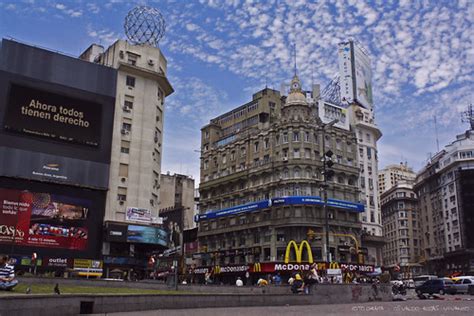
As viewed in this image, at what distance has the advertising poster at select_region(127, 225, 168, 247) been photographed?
180 ft

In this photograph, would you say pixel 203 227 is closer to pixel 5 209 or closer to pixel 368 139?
pixel 368 139

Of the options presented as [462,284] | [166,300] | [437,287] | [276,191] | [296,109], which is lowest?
[166,300]

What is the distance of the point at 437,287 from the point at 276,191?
34476 millimetres

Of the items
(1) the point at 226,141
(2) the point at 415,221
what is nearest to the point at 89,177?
(1) the point at 226,141

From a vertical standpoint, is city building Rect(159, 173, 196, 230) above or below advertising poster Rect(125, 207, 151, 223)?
above

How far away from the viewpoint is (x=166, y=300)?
20.3 m

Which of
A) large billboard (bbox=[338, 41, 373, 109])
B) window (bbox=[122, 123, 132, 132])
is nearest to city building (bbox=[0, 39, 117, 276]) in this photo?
window (bbox=[122, 123, 132, 132])

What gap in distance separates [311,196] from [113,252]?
30023 mm

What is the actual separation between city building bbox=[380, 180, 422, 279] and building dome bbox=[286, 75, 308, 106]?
6322 centimetres

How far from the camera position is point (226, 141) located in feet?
298

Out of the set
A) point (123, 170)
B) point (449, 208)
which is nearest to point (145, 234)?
point (123, 170)

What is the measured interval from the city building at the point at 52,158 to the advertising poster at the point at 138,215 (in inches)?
146

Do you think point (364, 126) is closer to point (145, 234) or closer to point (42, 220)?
point (145, 234)

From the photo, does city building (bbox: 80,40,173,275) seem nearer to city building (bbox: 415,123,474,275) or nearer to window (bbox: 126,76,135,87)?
window (bbox: 126,76,135,87)
